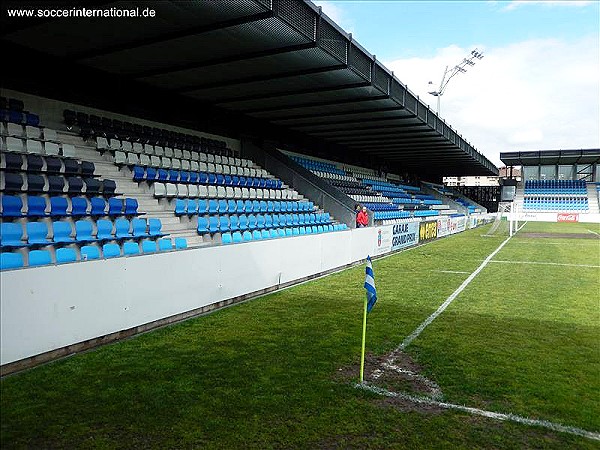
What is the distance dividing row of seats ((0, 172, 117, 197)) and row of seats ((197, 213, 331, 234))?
8.02 ft

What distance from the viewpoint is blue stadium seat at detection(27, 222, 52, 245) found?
7473 millimetres

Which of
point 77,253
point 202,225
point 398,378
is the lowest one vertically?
point 398,378

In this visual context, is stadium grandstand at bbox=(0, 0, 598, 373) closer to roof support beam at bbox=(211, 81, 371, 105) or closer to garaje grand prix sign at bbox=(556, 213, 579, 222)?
roof support beam at bbox=(211, 81, 371, 105)

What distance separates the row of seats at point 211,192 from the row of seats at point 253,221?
3.41 ft

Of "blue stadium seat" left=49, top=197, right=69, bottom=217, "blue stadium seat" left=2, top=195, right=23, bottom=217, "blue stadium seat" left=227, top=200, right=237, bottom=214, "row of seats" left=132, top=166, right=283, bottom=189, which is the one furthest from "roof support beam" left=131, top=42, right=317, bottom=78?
"blue stadium seat" left=2, top=195, right=23, bottom=217

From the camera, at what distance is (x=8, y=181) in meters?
8.30

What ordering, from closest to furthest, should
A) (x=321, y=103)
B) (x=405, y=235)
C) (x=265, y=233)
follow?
(x=265, y=233) → (x=321, y=103) → (x=405, y=235)

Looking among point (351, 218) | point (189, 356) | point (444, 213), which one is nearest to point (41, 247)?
point (189, 356)

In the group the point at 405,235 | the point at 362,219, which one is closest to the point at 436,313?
the point at 362,219

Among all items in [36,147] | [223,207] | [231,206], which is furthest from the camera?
[231,206]

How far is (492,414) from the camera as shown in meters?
4.53

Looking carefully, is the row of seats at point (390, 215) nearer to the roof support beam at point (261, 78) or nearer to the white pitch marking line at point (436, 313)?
the white pitch marking line at point (436, 313)

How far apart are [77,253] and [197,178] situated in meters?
6.22

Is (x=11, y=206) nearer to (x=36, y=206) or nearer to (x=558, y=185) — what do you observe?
(x=36, y=206)
